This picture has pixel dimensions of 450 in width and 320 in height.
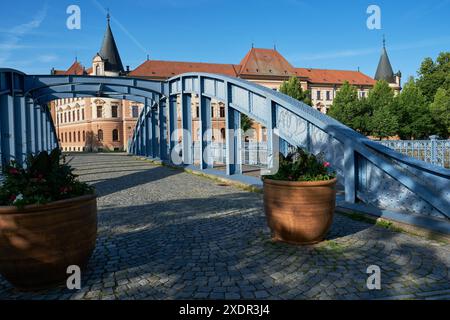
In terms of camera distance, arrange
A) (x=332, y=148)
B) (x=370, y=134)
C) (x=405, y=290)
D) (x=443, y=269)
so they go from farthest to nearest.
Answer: (x=370, y=134)
(x=332, y=148)
(x=443, y=269)
(x=405, y=290)

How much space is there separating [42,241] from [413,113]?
49.3 m

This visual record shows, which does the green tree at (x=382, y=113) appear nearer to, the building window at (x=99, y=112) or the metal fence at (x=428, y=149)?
the metal fence at (x=428, y=149)

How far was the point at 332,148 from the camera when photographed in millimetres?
7258

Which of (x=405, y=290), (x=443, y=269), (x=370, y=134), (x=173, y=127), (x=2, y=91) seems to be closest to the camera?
(x=405, y=290)

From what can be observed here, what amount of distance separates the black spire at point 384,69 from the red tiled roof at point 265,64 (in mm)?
21782

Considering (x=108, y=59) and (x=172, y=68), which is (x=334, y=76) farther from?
(x=108, y=59)

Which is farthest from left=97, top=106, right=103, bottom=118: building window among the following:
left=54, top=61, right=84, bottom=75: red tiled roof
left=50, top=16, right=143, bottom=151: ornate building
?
left=54, top=61, right=84, bottom=75: red tiled roof

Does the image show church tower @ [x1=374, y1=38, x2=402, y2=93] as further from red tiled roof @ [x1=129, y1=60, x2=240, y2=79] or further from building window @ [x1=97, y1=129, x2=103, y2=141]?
building window @ [x1=97, y1=129, x2=103, y2=141]

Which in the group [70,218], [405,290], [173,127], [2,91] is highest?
[2,91]

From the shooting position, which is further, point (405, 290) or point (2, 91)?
point (2, 91)

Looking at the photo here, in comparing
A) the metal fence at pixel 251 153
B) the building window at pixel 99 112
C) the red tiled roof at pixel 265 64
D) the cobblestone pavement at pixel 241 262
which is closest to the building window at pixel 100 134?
the building window at pixel 99 112

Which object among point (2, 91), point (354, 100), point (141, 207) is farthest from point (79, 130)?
point (141, 207)
